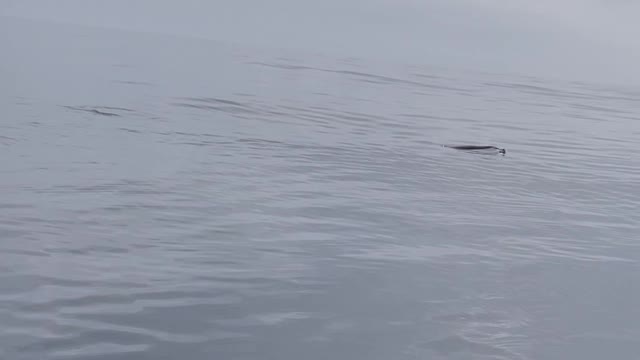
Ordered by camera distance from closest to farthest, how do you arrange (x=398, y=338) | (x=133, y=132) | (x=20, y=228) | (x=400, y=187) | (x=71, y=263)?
(x=398, y=338) → (x=71, y=263) → (x=20, y=228) → (x=400, y=187) → (x=133, y=132)

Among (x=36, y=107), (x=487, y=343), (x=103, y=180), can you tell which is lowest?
(x=487, y=343)

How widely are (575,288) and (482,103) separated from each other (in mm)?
32608

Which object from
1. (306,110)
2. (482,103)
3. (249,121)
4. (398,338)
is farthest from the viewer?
(482,103)

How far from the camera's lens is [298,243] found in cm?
1134

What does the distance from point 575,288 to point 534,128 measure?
2216 cm

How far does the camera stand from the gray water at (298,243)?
7.97m

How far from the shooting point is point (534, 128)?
3152 cm

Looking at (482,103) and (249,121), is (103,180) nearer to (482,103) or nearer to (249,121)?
(249,121)

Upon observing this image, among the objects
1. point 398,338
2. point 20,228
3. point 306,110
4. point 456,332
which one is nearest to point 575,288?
point 456,332

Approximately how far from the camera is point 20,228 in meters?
10.8

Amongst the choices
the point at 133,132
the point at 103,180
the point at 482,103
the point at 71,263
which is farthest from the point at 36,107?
the point at 482,103

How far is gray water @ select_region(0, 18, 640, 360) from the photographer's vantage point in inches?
314

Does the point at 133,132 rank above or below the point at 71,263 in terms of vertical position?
above

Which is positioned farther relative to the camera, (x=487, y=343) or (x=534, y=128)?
(x=534, y=128)
